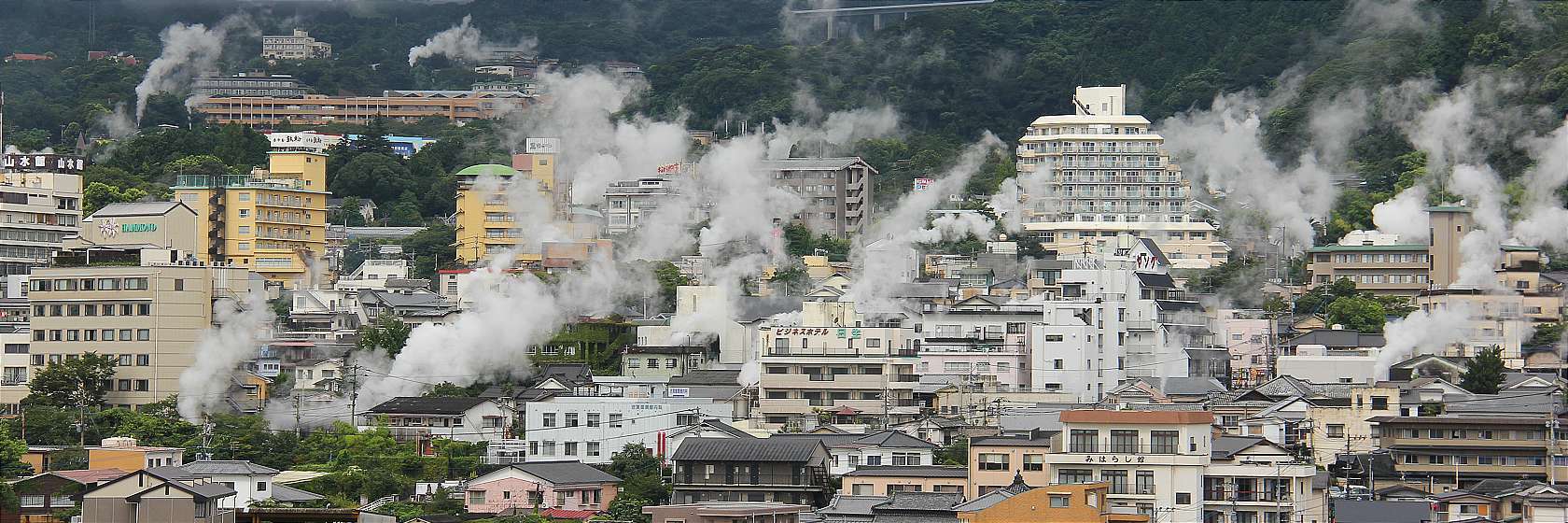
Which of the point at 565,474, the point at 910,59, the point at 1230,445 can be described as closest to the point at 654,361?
the point at 565,474

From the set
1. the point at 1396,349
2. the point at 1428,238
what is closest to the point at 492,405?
the point at 1396,349

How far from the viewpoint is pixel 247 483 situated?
120ft

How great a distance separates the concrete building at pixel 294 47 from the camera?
98.3 metres

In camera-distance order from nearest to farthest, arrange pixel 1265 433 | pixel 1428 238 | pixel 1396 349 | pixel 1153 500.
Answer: pixel 1153 500 → pixel 1265 433 → pixel 1396 349 → pixel 1428 238

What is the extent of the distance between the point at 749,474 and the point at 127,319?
16140mm

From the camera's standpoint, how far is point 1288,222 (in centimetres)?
6247

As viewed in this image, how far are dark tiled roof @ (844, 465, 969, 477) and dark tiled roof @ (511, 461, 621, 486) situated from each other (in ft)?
13.1

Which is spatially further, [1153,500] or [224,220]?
[224,220]

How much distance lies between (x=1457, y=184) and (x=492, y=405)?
25754mm

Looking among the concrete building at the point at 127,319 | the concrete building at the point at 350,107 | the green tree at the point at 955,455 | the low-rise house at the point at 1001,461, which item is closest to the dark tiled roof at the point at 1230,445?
the low-rise house at the point at 1001,461

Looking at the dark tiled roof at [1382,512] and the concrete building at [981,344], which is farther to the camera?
the concrete building at [981,344]

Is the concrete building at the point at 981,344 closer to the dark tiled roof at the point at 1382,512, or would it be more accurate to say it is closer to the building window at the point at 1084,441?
A: the dark tiled roof at the point at 1382,512

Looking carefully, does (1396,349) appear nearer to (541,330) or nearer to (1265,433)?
(1265,433)

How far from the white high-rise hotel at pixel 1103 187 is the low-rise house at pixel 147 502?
32786mm
